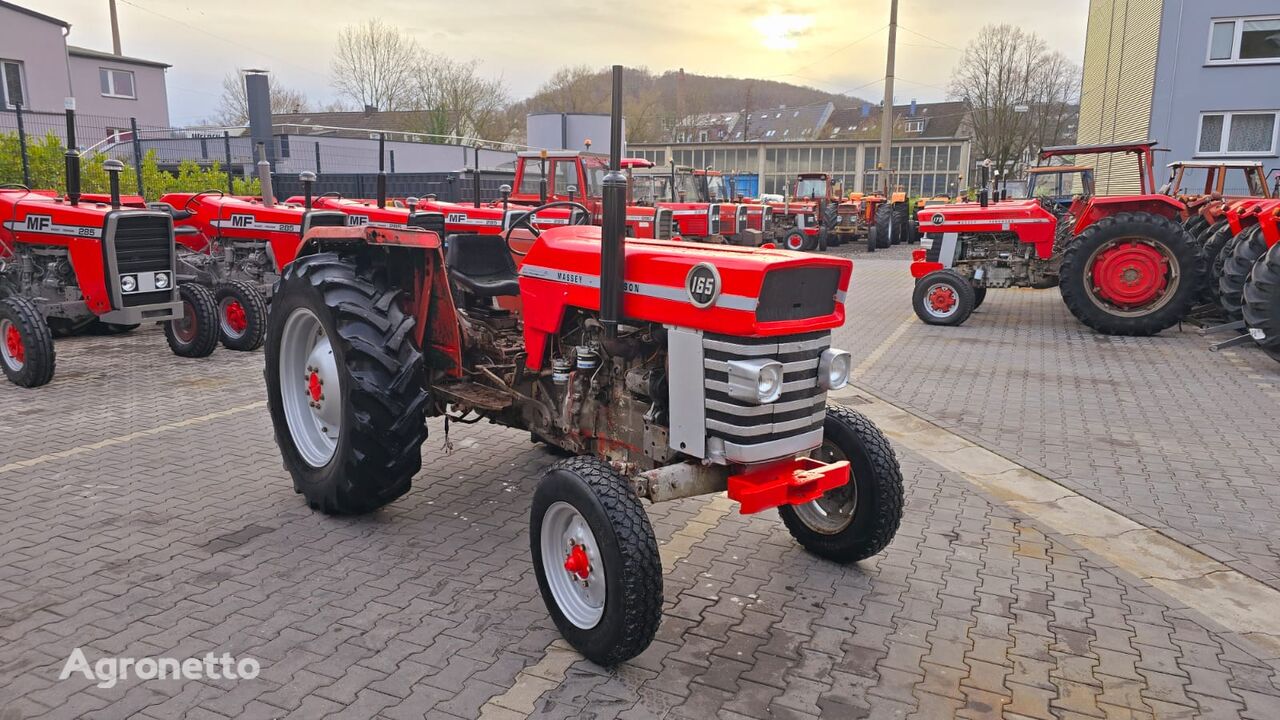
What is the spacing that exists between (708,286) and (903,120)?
6104 cm

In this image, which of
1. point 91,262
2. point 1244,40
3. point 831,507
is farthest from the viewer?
point 1244,40

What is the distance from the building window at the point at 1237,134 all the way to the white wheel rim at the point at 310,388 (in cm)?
2316

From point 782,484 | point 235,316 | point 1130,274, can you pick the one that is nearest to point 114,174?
point 235,316

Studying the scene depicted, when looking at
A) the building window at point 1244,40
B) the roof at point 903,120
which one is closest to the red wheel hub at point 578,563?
the building window at point 1244,40

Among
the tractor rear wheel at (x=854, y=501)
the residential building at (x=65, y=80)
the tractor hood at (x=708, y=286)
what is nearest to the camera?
the tractor hood at (x=708, y=286)

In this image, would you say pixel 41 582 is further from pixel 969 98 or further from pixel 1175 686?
pixel 969 98

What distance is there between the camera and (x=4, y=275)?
7.58 m

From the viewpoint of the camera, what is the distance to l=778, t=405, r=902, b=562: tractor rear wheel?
11.5ft

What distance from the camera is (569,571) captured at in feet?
10.0

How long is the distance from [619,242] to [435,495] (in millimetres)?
2172

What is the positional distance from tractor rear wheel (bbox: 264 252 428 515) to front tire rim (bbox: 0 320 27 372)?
144 inches

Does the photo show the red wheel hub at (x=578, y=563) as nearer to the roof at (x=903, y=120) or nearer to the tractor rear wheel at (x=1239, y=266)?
the tractor rear wheel at (x=1239, y=266)

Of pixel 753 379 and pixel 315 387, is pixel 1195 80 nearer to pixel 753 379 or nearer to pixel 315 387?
pixel 753 379

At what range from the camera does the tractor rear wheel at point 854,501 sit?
11.5 feet
